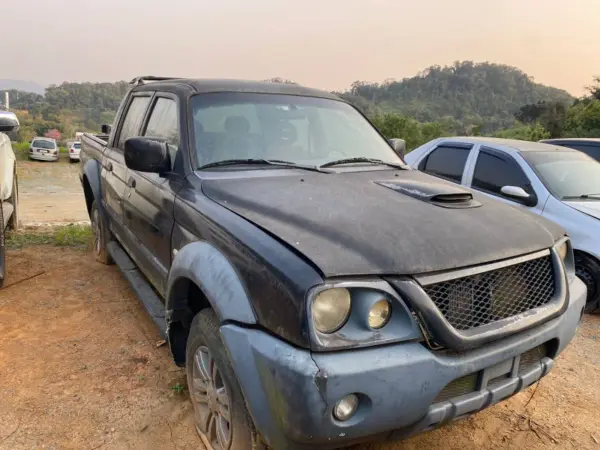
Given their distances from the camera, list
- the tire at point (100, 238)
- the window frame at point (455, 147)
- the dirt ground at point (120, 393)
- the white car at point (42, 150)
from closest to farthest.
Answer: the dirt ground at point (120, 393), the tire at point (100, 238), the window frame at point (455, 147), the white car at point (42, 150)

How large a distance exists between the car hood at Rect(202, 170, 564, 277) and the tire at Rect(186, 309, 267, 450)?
582 millimetres

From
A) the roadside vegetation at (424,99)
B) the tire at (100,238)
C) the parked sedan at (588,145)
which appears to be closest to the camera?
the tire at (100,238)

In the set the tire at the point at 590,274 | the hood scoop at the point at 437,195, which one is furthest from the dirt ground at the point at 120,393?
the hood scoop at the point at 437,195

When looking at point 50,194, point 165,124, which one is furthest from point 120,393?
point 50,194

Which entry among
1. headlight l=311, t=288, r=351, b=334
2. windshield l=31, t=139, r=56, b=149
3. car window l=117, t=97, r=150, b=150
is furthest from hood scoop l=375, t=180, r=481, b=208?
windshield l=31, t=139, r=56, b=149

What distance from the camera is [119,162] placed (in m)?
4.19

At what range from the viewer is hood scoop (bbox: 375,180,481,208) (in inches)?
99.0

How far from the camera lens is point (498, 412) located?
118 inches

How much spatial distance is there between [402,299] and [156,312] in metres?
2.07

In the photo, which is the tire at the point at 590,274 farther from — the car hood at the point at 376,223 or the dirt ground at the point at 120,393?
the car hood at the point at 376,223

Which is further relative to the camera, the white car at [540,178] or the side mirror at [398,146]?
the white car at [540,178]

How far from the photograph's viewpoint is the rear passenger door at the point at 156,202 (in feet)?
9.82

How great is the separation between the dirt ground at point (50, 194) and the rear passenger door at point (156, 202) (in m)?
5.62

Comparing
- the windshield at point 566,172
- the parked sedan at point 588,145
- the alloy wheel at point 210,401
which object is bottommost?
the alloy wheel at point 210,401
